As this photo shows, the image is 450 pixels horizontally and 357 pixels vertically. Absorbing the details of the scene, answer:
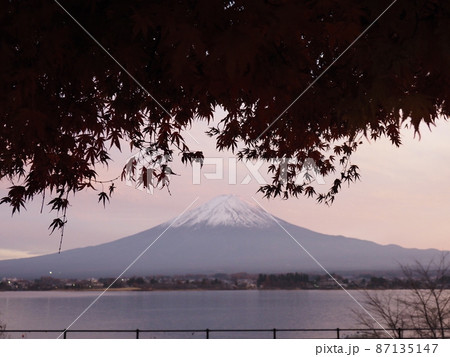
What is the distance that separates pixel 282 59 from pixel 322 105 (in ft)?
4.52

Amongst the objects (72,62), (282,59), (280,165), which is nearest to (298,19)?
(282,59)

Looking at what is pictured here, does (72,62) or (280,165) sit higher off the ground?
(280,165)

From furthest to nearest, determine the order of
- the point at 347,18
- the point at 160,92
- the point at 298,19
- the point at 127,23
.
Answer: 1. the point at 160,92
2. the point at 347,18
3. the point at 127,23
4. the point at 298,19

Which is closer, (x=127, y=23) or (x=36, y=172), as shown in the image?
(x=127, y=23)

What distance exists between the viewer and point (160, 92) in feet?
13.4

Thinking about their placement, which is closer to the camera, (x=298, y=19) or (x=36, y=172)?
(x=298, y=19)

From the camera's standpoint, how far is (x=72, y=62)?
3008 mm

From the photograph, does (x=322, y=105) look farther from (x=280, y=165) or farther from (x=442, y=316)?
(x=280, y=165)

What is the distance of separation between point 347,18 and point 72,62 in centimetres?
166

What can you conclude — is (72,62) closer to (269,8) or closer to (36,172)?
(269,8)

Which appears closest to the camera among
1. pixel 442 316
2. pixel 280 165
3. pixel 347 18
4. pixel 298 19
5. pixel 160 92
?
pixel 298 19
